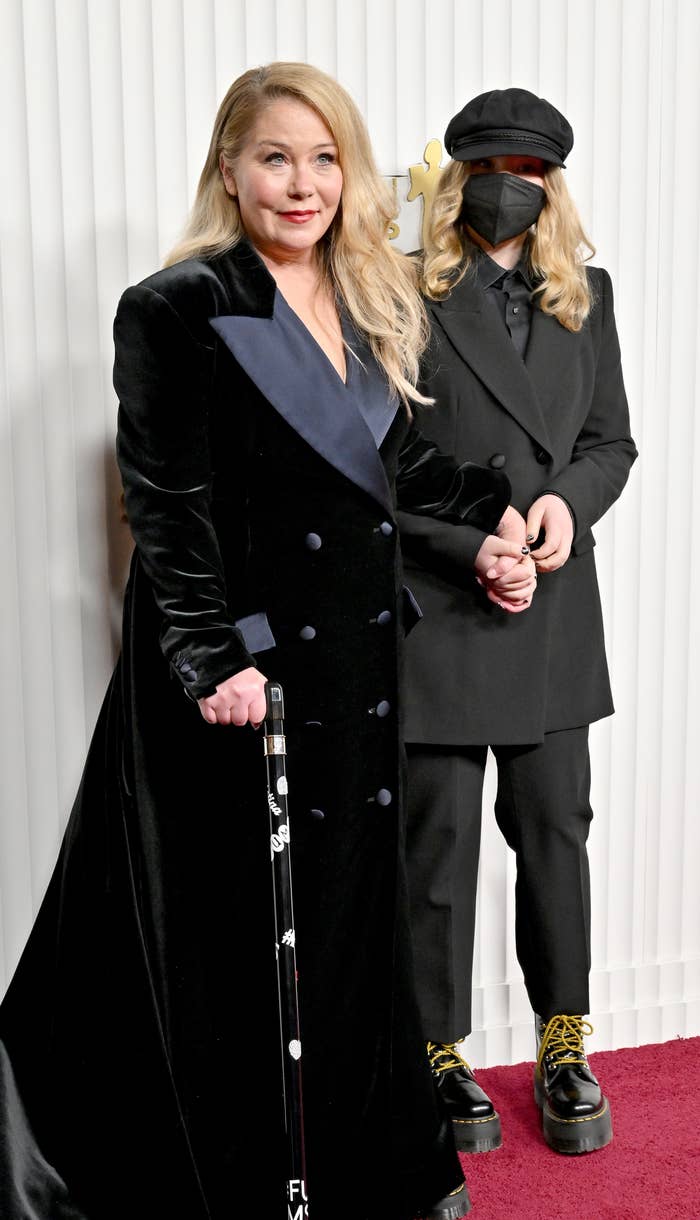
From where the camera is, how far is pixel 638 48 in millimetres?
2400

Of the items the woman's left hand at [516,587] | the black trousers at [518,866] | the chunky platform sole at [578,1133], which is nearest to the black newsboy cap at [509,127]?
the woman's left hand at [516,587]

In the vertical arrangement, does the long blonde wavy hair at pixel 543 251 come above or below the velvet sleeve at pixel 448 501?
above

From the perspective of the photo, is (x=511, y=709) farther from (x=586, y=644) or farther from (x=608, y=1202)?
(x=608, y=1202)

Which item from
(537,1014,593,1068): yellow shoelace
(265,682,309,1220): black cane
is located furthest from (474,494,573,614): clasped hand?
(537,1014,593,1068): yellow shoelace

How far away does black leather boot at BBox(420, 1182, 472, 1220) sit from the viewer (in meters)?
1.87

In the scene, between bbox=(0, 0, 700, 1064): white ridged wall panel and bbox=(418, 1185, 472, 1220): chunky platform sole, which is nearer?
bbox=(418, 1185, 472, 1220): chunky platform sole

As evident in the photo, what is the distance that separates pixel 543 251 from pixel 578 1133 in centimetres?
134

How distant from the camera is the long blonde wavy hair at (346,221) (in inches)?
65.7

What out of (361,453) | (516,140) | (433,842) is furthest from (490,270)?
(433,842)

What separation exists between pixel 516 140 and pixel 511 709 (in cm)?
83

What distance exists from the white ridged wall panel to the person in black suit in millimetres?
303

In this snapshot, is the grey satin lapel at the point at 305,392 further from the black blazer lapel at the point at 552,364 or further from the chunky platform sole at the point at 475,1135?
the chunky platform sole at the point at 475,1135

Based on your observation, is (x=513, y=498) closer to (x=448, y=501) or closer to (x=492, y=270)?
(x=448, y=501)

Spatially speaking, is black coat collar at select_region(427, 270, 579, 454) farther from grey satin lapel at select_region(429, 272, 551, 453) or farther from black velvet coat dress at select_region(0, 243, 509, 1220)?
black velvet coat dress at select_region(0, 243, 509, 1220)
